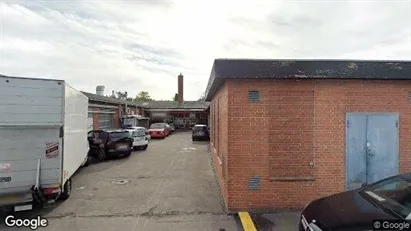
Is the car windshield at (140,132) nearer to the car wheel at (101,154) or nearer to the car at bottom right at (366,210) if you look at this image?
the car wheel at (101,154)

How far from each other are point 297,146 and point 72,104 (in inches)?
232

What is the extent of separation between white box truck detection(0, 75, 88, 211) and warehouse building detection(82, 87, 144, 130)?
9.71 meters

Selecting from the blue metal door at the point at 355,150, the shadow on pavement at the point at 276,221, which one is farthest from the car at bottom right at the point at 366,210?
the blue metal door at the point at 355,150

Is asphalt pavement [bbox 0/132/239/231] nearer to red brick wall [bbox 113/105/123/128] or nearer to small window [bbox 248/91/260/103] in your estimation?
small window [bbox 248/91/260/103]

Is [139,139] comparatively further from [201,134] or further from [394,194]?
[394,194]

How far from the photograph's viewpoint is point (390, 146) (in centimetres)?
702

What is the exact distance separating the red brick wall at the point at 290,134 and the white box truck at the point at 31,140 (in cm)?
387

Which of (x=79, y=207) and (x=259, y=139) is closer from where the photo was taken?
(x=259, y=139)

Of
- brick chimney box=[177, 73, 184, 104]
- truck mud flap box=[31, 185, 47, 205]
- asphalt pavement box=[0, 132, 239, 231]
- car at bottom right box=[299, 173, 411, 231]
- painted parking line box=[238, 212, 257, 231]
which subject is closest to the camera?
car at bottom right box=[299, 173, 411, 231]

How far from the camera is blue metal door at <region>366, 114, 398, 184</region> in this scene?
6988mm

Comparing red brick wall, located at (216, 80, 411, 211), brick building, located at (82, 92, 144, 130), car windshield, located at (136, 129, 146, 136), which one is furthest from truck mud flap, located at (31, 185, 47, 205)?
car windshield, located at (136, 129, 146, 136)

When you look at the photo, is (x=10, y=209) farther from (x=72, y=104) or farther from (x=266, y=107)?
(x=266, y=107)

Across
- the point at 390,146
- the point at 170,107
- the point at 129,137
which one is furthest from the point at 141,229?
the point at 170,107

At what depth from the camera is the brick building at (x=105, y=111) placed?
19.4 meters
